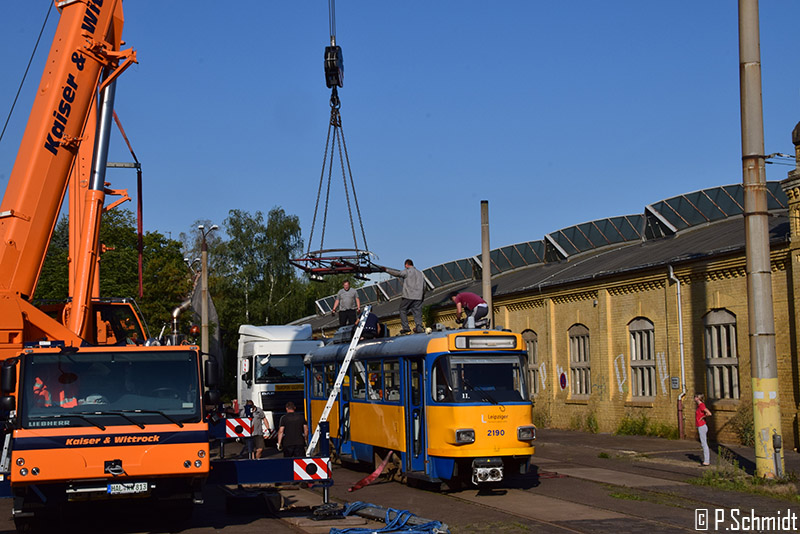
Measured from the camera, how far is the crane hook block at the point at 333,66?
2042 cm

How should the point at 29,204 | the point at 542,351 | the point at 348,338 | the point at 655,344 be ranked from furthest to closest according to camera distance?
1. the point at 542,351
2. the point at 655,344
3. the point at 348,338
4. the point at 29,204

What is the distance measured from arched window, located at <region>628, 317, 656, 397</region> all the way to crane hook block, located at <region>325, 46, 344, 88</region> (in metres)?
12.4

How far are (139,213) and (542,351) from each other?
16.6m

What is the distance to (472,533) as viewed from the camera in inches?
443

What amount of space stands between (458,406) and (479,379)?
27.0 inches

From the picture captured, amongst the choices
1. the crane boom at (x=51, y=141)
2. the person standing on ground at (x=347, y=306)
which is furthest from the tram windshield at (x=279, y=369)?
the crane boom at (x=51, y=141)

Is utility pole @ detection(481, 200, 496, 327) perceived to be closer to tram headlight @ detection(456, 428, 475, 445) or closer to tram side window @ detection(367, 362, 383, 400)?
tram side window @ detection(367, 362, 383, 400)

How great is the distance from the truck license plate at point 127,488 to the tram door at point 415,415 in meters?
5.55

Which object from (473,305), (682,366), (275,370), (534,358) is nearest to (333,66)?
(473,305)

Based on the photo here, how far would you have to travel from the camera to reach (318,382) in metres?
21.1

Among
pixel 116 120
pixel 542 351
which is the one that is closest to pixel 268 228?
pixel 542 351

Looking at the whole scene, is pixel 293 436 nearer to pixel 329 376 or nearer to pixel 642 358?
pixel 329 376

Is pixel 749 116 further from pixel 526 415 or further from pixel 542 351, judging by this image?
pixel 542 351

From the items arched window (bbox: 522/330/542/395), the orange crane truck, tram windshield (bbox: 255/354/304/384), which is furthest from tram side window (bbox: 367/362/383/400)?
arched window (bbox: 522/330/542/395)
